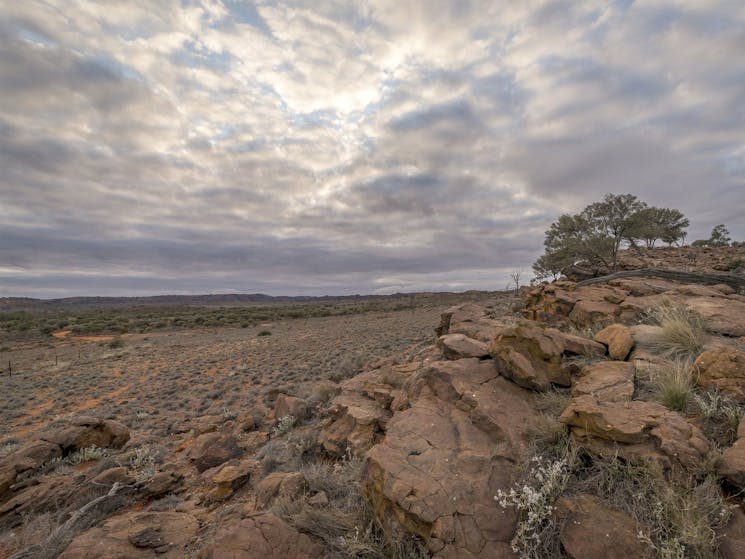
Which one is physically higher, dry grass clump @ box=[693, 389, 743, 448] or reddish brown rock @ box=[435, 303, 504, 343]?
reddish brown rock @ box=[435, 303, 504, 343]

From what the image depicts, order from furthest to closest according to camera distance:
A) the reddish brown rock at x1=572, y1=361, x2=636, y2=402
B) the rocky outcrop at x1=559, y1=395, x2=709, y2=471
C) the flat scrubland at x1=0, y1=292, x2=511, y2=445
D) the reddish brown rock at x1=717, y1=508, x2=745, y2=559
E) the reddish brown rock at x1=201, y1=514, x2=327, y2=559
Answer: the flat scrubland at x1=0, y1=292, x2=511, y2=445, the reddish brown rock at x1=572, y1=361, x2=636, y2=402, the reddish brown rock at x1=201, y1=514, x2=327, y2=559, the rocky outcrop at x1=559, y1=395, x2=709, y2=471, the reddish brown rock at x1=717, y1=508, x2=745, y2=559

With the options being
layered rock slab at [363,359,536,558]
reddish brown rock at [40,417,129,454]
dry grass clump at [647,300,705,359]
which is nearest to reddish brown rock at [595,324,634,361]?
dry grass clump at [647,300,705,359]

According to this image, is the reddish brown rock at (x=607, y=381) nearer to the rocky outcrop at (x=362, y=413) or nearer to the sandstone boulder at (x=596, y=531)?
the sandstone boulder at (x=596, y=531)

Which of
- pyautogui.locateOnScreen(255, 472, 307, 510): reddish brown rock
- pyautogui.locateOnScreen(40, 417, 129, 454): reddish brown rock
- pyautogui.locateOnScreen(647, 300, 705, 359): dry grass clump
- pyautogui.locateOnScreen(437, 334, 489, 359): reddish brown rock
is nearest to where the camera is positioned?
pyautogui.locateOnScreen(255, 472, 307, 510): reddish brown rock

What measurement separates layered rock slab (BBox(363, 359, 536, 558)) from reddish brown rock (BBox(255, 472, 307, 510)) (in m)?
1.11

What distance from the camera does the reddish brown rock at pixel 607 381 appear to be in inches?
167

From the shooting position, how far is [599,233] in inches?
928

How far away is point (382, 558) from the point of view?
10.8 feet

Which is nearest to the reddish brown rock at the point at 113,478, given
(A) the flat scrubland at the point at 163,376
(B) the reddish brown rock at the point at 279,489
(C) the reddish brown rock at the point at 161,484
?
(C) the reddish brown rock at the point at 161,484

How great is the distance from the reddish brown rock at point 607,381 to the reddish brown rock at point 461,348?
1.62 m

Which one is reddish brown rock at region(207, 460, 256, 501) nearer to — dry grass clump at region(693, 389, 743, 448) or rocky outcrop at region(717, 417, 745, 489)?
rocky outcrop at region(717, 417, 745, 489)

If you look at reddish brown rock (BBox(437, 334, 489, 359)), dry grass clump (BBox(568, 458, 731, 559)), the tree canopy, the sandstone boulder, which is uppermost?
the tree canopy

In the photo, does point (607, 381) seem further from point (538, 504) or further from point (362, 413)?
point (362, 413)

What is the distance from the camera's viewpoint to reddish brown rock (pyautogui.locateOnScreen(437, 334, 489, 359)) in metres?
6.20
